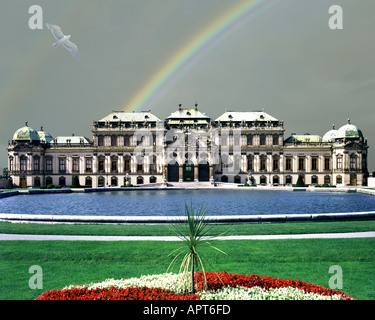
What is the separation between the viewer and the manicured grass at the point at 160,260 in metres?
11.4

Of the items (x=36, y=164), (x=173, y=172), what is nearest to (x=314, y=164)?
(x=173, y=172)

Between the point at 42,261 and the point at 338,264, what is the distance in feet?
37.1

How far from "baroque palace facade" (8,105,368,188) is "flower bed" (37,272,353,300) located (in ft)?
239

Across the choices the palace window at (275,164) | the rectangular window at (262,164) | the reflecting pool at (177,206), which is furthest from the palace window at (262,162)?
the reflecting pool at (177,206)

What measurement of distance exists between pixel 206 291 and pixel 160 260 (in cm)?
507

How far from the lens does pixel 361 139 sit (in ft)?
275

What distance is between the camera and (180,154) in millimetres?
83812

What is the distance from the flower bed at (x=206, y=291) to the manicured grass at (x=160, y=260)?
1.63 meters

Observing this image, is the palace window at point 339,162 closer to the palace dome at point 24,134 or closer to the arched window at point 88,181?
the arched window at point 88,181

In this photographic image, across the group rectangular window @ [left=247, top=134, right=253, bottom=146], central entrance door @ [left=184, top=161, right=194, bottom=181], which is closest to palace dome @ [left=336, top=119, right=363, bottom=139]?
rectangular window @ [left=247, top=134, right=253, bottom=146]

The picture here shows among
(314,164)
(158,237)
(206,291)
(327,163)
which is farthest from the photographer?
(314,164)

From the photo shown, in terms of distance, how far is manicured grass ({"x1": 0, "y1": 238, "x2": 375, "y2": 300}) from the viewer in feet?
37.3

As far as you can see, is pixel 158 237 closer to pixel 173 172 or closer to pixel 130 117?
pixel 173 172

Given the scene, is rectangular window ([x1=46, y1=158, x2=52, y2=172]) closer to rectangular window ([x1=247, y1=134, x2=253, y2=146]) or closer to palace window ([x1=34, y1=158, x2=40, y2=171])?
palace window ([x1=34, y1=158, x2=40, y2=171])
